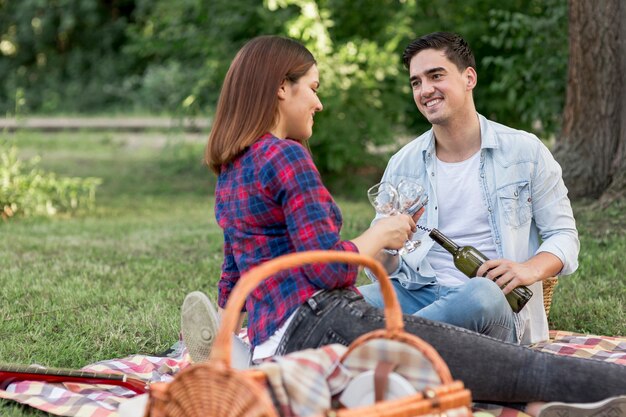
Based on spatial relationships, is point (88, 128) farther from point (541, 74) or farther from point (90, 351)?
point (90, 351)

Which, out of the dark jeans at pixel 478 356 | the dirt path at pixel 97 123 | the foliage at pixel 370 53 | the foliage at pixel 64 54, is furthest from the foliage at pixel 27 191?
the foliage at pixel 64 54

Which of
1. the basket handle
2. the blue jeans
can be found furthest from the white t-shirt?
the basket handle

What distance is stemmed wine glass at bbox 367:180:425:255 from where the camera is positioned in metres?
3.27

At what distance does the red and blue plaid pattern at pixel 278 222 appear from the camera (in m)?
2.63

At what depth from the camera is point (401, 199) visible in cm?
328

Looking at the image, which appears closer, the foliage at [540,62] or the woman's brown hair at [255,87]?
the woman's brown hair at [255,87]

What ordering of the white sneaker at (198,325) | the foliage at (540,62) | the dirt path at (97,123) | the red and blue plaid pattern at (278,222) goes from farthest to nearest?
the dirt path at (97,123), the foliage at (540,62), the white sneaker at (198,325), the red and blue plaid pattern at (278,222)

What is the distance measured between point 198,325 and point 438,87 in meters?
1.34

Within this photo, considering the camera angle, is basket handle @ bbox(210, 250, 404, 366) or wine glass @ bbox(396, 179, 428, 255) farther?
wine glass @ bbox(396, 179, 428, 255)

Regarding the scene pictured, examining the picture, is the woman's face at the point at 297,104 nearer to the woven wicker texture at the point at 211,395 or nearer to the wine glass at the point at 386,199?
the wine glass at the point at 386,199

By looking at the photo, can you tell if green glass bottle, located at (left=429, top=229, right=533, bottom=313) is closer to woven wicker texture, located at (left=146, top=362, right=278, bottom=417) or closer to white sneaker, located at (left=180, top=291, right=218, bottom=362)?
white sneaker, located at (left=180, top=291, right=218, bottom=362)

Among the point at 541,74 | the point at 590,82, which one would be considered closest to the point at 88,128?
Answer: the point at 541,74

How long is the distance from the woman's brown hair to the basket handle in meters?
0.67

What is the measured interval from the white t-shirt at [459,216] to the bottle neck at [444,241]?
0.61 ft
